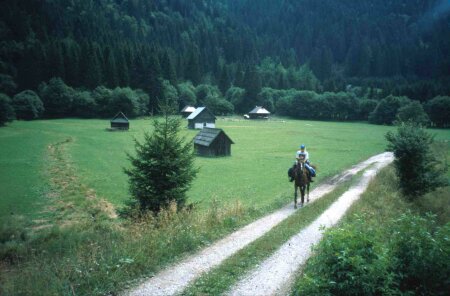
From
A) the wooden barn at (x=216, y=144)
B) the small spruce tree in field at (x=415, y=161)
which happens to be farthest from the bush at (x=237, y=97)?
the small spruce tree in field at (x=415, y=161)

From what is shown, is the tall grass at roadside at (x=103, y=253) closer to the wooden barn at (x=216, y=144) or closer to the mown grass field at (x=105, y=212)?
the mown grass field at (x=105, y=212)

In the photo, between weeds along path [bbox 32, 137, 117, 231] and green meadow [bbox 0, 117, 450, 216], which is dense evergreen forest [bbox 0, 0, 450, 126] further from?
weeds along path [bbox 32, 137, 117, 231]

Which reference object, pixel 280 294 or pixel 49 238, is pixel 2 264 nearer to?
pixel 49 238

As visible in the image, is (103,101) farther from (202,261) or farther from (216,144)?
(202,261)

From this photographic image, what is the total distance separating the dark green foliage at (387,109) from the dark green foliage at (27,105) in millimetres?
98963

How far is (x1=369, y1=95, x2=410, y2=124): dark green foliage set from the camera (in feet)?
326

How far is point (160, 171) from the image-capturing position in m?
16.4

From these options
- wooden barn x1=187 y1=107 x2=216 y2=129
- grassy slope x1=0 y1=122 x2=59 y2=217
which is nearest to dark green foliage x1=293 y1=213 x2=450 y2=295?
grassy slope x1=0 y1=122 x2=59 y2=217

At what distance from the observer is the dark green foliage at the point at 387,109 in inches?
3915

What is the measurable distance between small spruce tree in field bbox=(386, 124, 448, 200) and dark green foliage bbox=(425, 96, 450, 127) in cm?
8458

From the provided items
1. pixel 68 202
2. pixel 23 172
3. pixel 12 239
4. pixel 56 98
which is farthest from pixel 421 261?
pixel 56 98

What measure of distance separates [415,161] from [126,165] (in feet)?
94.2

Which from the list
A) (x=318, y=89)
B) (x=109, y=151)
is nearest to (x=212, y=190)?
(x=109, y=151)

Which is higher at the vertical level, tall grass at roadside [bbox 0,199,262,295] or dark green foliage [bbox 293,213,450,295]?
dark green foliage [bbox 293,213,450,295]
